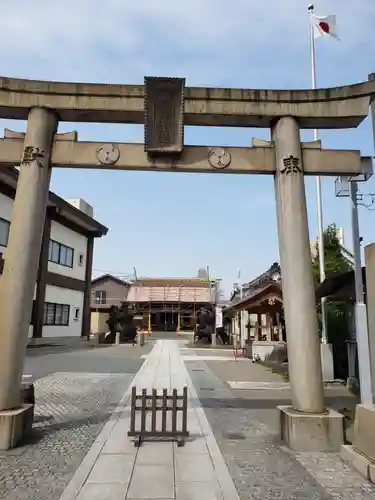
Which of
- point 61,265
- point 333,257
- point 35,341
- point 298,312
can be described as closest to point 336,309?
point 333,257

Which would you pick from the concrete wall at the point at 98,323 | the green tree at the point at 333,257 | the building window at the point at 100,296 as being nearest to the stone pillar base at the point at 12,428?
the green tree at the point at 333,257

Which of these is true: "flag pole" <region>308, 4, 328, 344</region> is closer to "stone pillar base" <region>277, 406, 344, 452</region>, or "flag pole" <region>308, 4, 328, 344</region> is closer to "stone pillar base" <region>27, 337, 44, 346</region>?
"stone pillar base" <region>277, 406, 344, 452</region>

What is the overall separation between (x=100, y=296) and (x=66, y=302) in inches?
1030

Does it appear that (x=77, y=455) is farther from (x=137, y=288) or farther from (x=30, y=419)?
(x=137, y=288)

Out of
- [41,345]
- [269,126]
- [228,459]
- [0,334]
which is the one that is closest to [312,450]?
[228,459]

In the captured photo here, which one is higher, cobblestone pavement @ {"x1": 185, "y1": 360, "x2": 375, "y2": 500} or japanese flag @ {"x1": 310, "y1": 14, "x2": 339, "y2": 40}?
japanese flag @ {"x1": 310, "y1": 14, "x2": 339, "y2": 40}

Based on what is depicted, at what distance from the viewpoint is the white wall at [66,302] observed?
1179 inches

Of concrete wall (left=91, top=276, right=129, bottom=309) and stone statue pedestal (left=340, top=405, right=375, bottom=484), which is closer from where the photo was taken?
stone statue pedestal (left=340, top=405, right=375, bottom=484)

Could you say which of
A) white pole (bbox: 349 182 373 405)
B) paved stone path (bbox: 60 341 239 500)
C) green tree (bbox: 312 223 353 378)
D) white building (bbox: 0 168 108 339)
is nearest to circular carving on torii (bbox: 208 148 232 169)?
white pole (bbox: 349 182 373 405)

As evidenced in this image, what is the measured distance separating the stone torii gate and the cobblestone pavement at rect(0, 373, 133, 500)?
205 cm

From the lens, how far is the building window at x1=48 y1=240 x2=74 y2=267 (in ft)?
100

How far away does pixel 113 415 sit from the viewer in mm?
9047

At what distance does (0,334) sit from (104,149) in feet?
12.8

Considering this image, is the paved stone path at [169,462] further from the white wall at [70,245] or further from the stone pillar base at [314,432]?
the white wall at [70,245]
